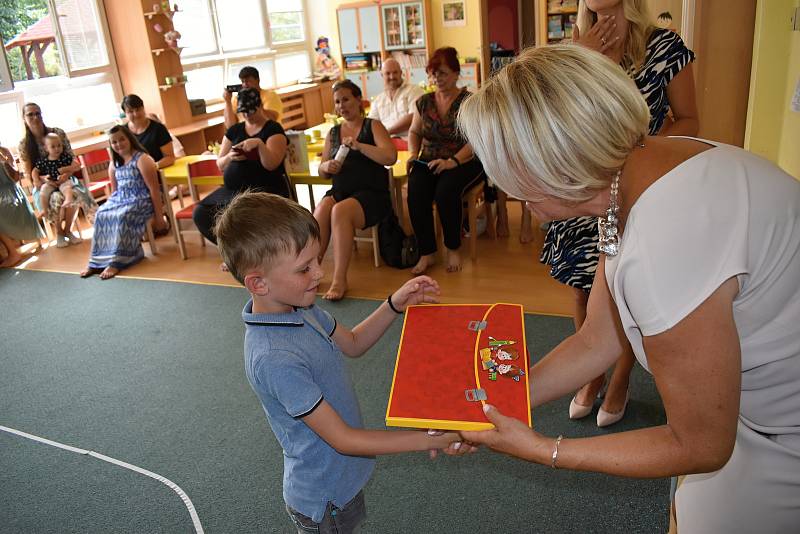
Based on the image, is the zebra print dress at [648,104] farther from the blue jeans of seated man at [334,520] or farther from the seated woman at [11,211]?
the seated woman at [11,211]

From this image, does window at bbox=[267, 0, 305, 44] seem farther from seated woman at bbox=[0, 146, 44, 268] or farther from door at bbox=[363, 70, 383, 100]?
seated woman at bbox=[0, 146, 44, 268]

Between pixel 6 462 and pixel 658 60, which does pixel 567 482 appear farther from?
pixel 6 462

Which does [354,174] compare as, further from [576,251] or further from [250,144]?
[576,251]

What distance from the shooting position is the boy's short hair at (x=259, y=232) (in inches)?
53.5

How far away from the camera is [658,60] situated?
2242 mm

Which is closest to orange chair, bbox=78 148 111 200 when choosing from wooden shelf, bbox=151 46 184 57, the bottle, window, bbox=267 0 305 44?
wooden shelf, bbox=151 46 184 57

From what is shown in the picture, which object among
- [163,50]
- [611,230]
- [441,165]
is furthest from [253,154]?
[611,230]

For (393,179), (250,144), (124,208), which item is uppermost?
(250,144)

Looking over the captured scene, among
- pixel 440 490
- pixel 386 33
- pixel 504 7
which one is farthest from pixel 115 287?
pixel 386 33

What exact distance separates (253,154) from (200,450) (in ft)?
7.97

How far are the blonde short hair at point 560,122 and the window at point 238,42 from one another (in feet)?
24.7

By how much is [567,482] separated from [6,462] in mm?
2356

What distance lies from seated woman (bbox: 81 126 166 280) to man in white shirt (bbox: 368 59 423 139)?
2.05 metres

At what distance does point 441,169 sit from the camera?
4324 millimetres
